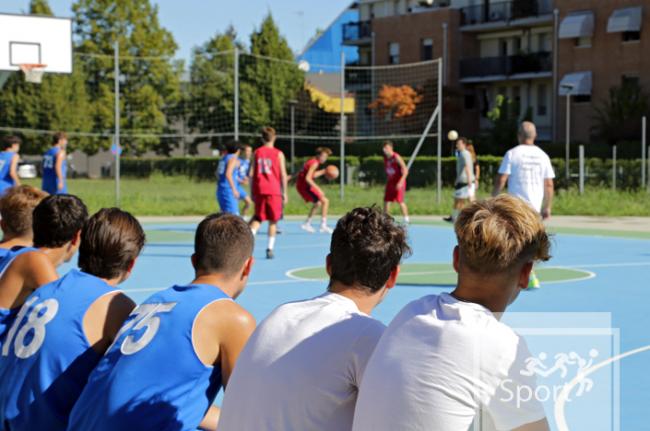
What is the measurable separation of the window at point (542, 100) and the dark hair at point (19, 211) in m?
48.3

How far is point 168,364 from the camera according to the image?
3.32 meters

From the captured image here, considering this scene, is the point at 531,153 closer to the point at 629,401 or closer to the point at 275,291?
the point at 275,291

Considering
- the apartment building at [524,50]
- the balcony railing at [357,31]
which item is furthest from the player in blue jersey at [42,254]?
the balcony railing at [357,31]

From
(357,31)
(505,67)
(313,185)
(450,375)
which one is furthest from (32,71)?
(357,31)

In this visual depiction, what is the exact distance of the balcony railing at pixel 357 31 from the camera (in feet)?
202

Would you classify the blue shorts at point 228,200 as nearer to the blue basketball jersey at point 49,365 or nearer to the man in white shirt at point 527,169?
the man in white shirt at point 527,169

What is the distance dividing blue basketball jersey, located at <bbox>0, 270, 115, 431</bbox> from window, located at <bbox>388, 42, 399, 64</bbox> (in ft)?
181

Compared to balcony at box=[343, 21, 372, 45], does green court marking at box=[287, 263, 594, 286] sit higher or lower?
lower

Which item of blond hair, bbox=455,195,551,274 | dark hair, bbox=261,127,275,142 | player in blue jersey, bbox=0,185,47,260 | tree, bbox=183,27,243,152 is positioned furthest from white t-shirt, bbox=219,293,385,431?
tree, bbox=183,27,243,152

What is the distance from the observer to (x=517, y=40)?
53.1 meters

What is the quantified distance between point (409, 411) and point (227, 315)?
0.98 m

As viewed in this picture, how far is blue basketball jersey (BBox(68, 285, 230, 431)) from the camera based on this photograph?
3295 millimetres

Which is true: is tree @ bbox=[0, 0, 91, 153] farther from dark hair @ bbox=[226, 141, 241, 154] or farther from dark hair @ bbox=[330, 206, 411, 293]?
dark hair @ bbox=[330, 206, 411, 293]

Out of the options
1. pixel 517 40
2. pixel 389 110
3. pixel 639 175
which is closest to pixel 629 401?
pixel 639 175
